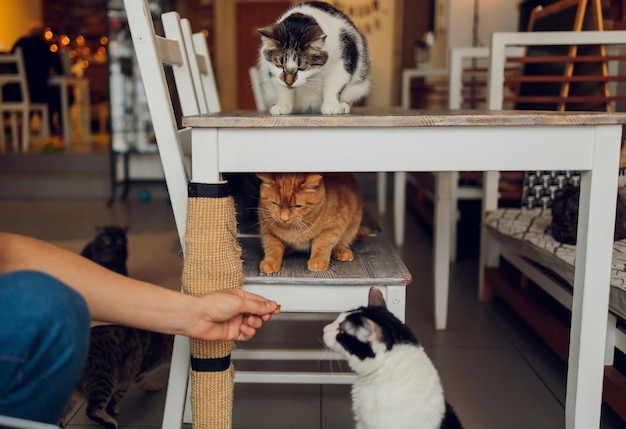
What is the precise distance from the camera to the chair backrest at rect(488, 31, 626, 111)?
75.4 inches

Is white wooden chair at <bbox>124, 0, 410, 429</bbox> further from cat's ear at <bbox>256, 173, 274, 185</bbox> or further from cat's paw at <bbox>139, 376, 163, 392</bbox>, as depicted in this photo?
cat's paw at <bbox>139, 376, 163, 392</bbox>

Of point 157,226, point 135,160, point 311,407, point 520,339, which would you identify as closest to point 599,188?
point 311,407

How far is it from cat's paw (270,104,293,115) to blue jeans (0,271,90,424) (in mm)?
721

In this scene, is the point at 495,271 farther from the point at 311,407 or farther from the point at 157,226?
the point at 157,226

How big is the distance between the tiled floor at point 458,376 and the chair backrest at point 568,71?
0.76 meters

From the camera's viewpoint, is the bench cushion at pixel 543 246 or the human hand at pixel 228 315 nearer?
the human hand at pixel 228 315

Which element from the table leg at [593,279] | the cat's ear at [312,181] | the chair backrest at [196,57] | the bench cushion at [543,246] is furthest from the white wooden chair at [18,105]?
the table leg at [593,279]

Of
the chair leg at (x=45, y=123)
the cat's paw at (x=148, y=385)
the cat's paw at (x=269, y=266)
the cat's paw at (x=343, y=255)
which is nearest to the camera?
the cat's paw at (x=269, y=266)

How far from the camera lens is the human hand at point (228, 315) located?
0.89 m

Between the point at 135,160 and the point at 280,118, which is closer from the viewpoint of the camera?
the point at 280,118

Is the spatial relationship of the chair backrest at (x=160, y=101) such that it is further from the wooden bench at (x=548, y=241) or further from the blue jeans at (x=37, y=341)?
the wooden bench at (x=548, y=241)

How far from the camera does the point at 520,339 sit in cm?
193

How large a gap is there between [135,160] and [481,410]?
4.05 metres

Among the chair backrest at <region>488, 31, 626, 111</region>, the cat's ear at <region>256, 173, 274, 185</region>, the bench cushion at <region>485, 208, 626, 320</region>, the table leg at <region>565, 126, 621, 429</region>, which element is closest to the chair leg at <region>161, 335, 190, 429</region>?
the cat's ear at <region>256, 173, 274, 185</region>
